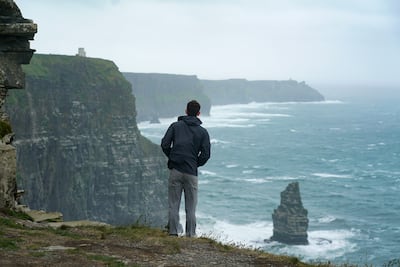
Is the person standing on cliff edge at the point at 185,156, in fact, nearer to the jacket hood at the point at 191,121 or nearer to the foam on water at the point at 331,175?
the jacket hood at the point at 191,121

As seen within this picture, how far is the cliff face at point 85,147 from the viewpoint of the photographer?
236 feet

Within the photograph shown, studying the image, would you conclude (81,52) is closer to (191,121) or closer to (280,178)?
(280,178)

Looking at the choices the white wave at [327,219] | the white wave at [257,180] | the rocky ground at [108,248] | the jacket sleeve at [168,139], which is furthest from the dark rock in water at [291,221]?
the rocky ground at [108,248]

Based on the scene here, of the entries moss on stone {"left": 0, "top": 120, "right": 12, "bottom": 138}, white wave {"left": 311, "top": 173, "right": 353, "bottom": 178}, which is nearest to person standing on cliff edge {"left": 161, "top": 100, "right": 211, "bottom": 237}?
moss on stone {"left": 0, "top": 120, "right": 12, "bottom": 138}

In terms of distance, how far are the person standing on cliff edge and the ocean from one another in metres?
8.59

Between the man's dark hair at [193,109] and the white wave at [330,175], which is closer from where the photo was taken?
the man's dark hair at [193,109]

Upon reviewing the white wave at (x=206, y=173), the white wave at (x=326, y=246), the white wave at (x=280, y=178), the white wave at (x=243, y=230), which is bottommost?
the white wave at (x=243, y=230)

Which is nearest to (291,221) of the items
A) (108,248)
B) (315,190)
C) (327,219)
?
(327,219)

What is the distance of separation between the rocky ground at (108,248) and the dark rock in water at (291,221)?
179ft

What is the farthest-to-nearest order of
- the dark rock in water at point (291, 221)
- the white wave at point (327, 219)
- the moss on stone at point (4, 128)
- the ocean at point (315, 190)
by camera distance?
the white wave at point (327, 219) < the dark rock in water at point (291, 221) < the ocean at point (315, 190) < the moss on stone at point (4, 128)

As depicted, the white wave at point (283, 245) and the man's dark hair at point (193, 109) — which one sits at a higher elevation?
the man's dark hair at point (193, 109)

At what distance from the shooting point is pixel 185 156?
9750 millimetres

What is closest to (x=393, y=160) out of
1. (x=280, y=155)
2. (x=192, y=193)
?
(x=280, y=155)

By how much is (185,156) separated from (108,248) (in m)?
2.35
